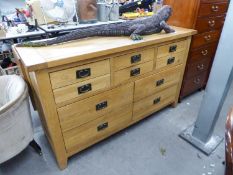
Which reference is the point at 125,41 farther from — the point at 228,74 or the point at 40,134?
the point at 40,134

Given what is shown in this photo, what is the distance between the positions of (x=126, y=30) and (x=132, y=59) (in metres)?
0.26

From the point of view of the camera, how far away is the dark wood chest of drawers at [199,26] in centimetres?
176

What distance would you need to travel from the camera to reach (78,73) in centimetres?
118

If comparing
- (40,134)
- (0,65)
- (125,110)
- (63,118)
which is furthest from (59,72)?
(0,65)

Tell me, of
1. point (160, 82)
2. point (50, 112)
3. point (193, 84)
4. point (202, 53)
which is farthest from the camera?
point (193, 84)

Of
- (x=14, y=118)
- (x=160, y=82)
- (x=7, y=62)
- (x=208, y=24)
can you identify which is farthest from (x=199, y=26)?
(x=7, y=62)

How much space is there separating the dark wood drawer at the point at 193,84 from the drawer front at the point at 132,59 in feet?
2.46

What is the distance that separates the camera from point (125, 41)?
140 cm

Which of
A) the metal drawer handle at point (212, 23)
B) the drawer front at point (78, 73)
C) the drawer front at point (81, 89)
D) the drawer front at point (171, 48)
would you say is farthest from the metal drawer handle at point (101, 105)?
the metal drawer handle at point (212, 23)

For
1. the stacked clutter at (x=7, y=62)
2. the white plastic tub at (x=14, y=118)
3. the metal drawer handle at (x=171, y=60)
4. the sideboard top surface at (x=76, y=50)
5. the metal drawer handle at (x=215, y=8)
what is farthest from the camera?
the stacked clutter at (x=7, y=62)

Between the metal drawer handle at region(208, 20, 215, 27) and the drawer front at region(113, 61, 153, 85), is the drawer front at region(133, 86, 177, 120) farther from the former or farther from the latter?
the metal drawer handle at region(208, 20, 215, 27)

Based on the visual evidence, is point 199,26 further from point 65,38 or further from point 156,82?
point 65,38

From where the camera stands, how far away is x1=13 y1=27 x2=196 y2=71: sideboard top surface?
3.40 feet

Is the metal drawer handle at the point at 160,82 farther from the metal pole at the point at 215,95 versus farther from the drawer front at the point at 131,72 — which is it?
the metal pole at the point at 215,95
